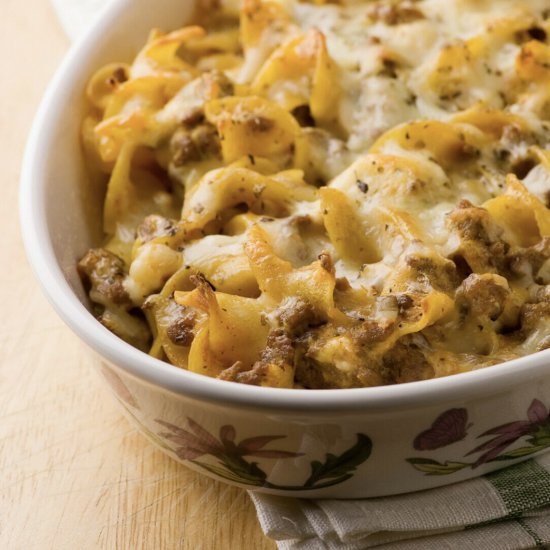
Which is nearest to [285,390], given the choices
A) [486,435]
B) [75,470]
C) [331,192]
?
[486,435]

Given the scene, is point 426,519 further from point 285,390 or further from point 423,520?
point 285,390

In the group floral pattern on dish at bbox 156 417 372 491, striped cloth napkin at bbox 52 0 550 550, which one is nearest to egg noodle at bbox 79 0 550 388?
floral pattern on dish at bbox 156 417 372 491

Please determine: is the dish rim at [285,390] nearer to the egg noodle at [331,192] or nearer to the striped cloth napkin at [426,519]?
the egg noodle at [331,192]

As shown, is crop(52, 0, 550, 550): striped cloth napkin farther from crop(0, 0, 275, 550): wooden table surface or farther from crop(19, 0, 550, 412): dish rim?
crop(19, 0, 550, 412): dish rim

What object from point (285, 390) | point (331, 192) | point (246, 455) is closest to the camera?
point (285, 390)

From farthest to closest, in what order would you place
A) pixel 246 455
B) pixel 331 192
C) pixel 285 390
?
1. pixel 331 192
2. pixel 246 455
3. pixel 285 390

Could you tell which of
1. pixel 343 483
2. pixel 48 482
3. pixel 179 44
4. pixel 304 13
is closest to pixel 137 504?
pixel 48 482
